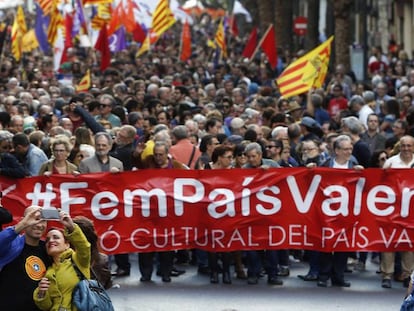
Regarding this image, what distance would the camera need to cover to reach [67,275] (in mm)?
8430

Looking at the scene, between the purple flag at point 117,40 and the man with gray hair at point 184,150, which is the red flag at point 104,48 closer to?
the purple flag at point 117,40

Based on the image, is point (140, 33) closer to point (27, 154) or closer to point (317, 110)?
point (317, 110)

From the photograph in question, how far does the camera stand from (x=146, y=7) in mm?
36031

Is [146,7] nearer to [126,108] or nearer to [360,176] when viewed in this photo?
[126,108]

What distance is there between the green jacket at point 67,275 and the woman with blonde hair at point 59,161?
211 inches

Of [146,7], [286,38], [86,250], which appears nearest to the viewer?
[86,250]

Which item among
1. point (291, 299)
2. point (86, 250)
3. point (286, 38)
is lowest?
point (291, 299)

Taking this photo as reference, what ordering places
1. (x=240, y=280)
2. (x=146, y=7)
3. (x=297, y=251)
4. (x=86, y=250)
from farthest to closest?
1. (x=146, y=7)
2. (x=297, y=251)
3. (x=240, y=280)
4. (x=86, y=250)

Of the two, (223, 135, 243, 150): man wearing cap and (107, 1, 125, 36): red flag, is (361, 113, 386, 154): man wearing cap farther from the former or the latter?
(107, 1, 125, 36): red flag

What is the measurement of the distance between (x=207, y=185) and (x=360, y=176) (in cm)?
147

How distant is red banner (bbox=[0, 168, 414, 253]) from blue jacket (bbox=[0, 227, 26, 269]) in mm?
4774

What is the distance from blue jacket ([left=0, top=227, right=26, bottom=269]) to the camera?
8656mm

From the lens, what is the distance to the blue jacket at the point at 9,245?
8.66 metres

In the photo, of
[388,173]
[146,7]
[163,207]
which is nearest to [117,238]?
[163,207]
